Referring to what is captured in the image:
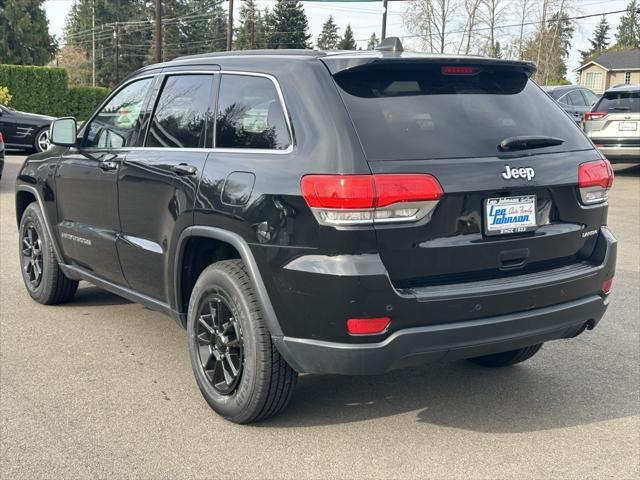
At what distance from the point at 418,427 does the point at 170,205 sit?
177 cm

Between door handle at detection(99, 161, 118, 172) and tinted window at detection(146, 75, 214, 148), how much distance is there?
A: 0.35 meters

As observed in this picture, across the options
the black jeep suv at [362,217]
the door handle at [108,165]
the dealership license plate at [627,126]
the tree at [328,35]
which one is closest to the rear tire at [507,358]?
the black jeep suv at [362,217]

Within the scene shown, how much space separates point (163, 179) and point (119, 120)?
3.28ft

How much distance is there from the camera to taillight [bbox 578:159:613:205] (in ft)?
12.9

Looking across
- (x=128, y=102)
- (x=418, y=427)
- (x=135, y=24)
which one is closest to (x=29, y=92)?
(x=128, y=102)

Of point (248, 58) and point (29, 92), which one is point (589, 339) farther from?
point (29, 92)

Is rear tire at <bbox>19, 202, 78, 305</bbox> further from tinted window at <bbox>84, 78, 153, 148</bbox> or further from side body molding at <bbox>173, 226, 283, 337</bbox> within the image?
side body molding at <bbox>173, 226, 283, 337</bbox>

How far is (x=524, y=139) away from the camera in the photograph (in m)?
3.76

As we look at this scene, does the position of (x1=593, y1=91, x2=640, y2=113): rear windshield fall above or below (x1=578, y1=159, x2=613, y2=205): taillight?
above

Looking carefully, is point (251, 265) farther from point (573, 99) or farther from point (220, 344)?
point (573, 99)

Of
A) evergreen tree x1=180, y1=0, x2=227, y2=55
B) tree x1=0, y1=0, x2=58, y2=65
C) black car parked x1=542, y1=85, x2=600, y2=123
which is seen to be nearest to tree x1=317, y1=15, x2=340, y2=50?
evergreen tree x1=180, y1=0, x2=227, y2=55

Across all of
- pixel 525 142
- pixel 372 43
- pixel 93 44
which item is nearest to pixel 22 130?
pixel 525 142

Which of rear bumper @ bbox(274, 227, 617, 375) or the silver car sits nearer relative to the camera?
rear bumper @ bbox(274, 227, 617, 375)

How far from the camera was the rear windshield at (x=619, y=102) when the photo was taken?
15141 mm
